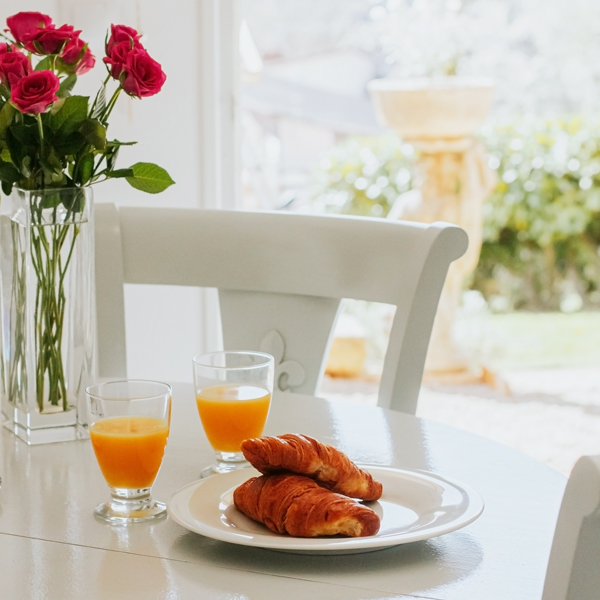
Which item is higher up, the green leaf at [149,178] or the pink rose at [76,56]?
the pink rose at [76,56]

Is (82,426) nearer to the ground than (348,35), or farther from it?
nearer to the ground

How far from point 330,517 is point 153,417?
18 centimetres

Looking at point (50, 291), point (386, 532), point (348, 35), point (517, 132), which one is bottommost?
point (386, 532)

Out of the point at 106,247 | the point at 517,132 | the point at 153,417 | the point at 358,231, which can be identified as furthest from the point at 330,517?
the point at 517,132

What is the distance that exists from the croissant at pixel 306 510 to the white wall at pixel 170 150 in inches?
61.5

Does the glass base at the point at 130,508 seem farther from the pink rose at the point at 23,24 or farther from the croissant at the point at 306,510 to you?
the pink rose at the point at 23,24

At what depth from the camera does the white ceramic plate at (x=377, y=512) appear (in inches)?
25.1

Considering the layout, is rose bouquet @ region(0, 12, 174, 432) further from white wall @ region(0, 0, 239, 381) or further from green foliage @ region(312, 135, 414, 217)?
green foliage @ region(312, 135, 414, 217)

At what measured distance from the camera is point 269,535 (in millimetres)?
656

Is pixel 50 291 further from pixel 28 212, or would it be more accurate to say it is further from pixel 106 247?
pixel 106 247

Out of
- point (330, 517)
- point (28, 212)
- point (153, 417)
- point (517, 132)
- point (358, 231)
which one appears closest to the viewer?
point (330, 517)

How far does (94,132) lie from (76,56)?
0.10 m

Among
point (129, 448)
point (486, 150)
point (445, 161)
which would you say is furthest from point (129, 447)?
point (486, 150)

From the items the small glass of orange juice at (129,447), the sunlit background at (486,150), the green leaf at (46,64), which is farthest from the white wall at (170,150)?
the sunlit background at (486,150)
